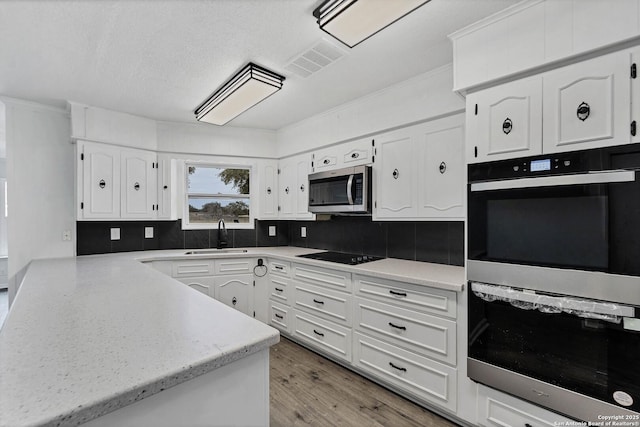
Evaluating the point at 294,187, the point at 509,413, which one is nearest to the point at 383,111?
the point at 294,187

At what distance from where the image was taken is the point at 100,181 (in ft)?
9.92

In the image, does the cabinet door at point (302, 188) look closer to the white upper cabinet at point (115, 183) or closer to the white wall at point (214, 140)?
the white wall at point (214, 140)

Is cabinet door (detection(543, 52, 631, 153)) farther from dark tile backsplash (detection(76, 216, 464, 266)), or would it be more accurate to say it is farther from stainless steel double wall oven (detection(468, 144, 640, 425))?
dark tile backsplash (detection(76, 216, 464, 266))

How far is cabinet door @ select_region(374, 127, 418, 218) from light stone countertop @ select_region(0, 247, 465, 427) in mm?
1728

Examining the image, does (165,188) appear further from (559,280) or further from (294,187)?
(559,280)

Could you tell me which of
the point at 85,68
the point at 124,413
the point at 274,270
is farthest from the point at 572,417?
the point at 85,68

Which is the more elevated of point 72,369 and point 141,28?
point 141,28

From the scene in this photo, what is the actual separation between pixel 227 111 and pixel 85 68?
107cm

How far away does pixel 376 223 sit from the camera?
3.10 meters

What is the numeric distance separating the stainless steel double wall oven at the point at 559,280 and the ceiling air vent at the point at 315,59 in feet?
3.91

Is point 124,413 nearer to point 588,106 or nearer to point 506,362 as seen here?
point 506,362

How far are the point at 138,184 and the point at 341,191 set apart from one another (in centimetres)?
222

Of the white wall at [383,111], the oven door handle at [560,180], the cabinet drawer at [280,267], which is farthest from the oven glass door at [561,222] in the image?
the cabinet drawer at [280,267]

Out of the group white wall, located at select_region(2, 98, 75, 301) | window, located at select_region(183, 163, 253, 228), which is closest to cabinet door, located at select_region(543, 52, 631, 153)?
window, located at select_region(183, 163, 253, 228)
